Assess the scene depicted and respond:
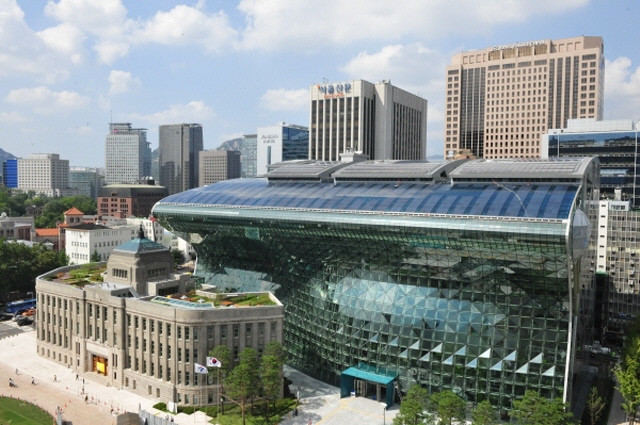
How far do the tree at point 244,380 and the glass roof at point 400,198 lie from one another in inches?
1039

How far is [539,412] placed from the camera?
64438 mm

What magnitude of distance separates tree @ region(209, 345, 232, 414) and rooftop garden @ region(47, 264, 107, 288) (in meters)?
35.9

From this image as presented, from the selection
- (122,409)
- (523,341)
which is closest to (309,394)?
(122,409)

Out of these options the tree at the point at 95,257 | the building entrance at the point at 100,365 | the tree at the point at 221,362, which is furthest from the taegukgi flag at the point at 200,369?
the tree at the point at 95,257

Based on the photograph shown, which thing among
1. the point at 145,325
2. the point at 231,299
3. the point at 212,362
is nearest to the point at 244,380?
the point at 212,362

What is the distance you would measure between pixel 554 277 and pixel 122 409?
63.7 meters

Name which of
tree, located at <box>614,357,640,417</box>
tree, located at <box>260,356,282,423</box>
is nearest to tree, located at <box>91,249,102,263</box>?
tree, located at <box>260,356,282,423</box>

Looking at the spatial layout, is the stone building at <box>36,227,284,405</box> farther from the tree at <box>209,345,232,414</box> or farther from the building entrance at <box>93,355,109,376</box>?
the tree at <box>209,345,232,414</box>

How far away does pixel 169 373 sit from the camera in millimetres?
84750

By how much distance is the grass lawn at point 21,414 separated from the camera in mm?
78375

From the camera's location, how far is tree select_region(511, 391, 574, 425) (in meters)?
63.8

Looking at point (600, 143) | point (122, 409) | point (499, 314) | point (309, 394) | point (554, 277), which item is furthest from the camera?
point (600, 143)

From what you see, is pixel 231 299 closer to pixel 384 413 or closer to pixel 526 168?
pixel 384 413

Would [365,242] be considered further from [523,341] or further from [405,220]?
[523,341]
